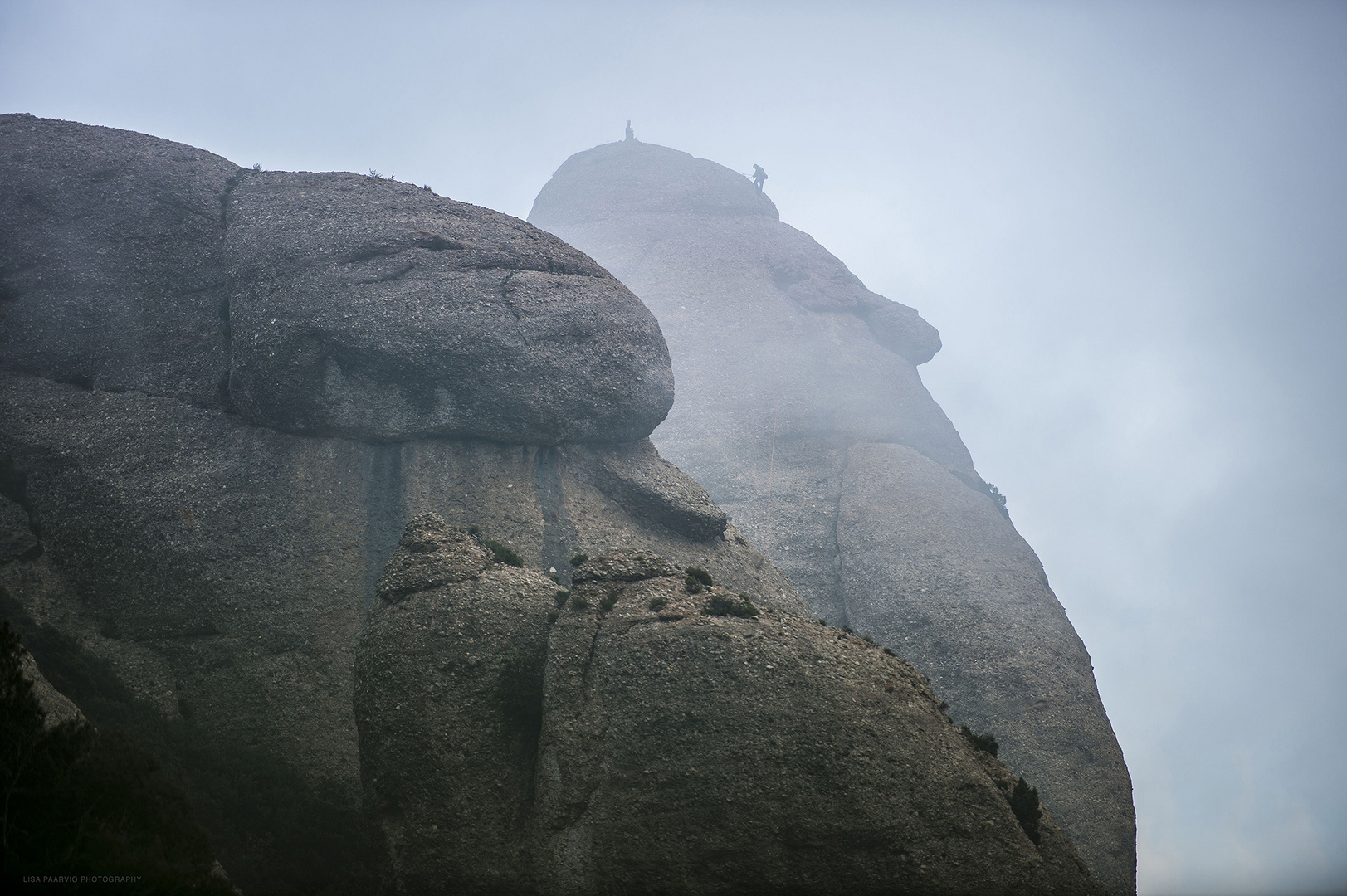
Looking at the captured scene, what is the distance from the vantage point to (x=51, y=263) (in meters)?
21.4

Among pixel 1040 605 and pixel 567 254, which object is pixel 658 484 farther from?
pixel 1040 605

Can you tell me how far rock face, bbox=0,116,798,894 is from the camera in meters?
16.1

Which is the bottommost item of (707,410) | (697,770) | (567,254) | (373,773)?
(373,773)

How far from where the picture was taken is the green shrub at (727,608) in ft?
50.0

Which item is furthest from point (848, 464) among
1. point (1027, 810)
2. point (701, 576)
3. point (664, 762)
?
point (664, 762)

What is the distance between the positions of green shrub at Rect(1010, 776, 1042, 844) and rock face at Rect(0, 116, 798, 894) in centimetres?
1046

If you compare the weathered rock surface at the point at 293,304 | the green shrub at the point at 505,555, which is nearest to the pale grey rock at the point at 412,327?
the weathered rock surface at the point at 293,304

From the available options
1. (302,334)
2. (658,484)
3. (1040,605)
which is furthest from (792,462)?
(302,334)

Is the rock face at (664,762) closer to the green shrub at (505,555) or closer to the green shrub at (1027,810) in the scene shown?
the green shrub at (1027,810)

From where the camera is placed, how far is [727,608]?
1534cm

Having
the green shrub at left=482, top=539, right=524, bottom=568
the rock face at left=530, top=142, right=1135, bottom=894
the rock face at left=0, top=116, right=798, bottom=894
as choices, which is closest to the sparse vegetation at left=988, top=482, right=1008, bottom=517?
the rock face at left=530, top=142, right=1135, bottom=894

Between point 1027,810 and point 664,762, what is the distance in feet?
22.9

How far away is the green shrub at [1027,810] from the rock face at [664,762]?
237mm

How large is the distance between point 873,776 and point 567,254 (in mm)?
19371
